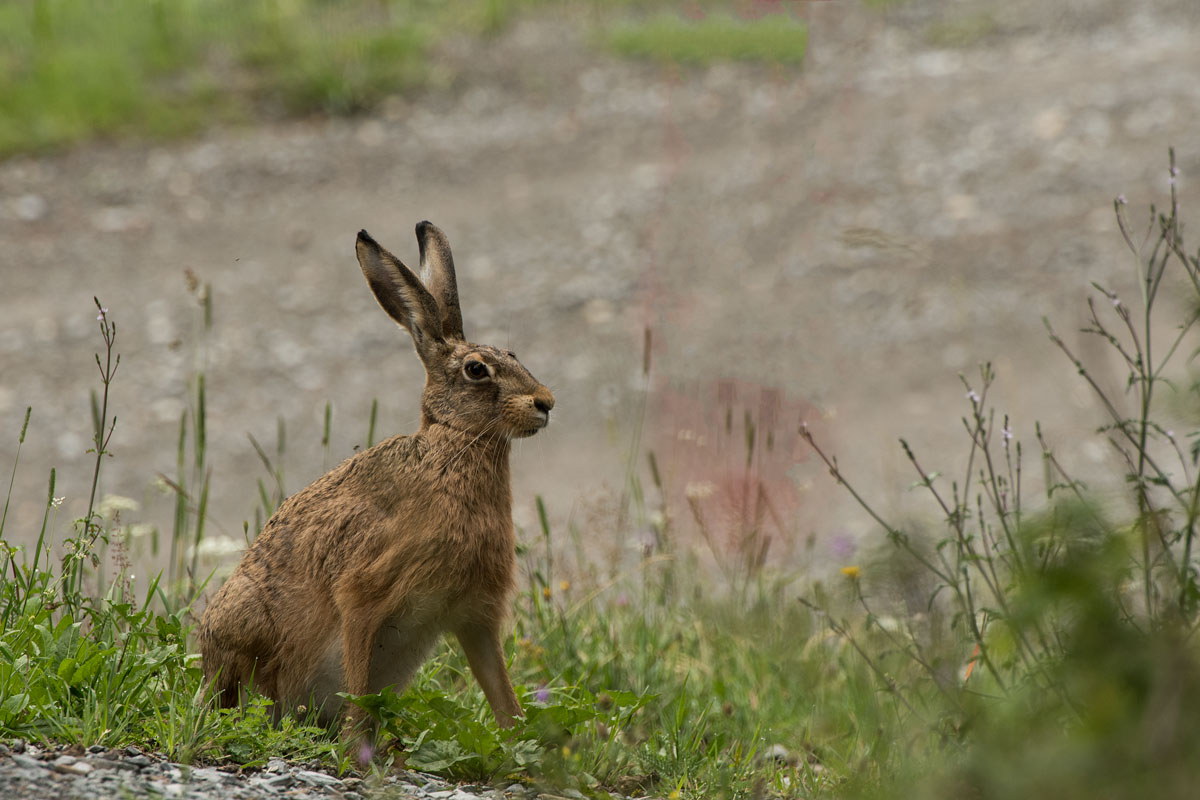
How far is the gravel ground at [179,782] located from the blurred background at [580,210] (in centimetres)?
357

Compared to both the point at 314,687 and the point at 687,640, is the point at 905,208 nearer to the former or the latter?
the point at 687,640

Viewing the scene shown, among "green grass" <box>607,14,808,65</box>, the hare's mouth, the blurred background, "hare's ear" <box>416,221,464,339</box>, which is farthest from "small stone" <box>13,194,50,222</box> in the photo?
the hare's mouth

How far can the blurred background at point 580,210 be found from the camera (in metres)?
9.76

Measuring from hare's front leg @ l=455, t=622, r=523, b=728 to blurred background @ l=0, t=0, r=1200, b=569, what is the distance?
2.99 meters

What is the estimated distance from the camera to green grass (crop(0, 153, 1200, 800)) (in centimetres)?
189

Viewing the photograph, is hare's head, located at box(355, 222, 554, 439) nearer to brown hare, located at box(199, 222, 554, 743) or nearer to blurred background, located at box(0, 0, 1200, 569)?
brown hare, located at box(199, 222, 554, 743)

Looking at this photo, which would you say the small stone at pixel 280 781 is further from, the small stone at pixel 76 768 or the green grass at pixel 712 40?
the green grass at pixel 712 40

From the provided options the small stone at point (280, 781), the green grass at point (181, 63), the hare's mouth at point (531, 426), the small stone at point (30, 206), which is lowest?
the small stone at point (280, 781)

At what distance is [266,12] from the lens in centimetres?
1447

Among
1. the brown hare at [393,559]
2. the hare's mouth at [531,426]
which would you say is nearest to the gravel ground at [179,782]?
the brown hare at [393,559]

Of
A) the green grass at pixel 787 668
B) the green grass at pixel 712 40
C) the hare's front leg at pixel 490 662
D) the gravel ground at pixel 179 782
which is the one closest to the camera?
the green grass at pixel 787 668

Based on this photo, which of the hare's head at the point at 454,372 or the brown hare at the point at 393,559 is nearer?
the brown hare at the point at 393,559

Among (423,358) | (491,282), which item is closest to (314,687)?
(423,358)

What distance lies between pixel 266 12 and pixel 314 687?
38.7 ft
